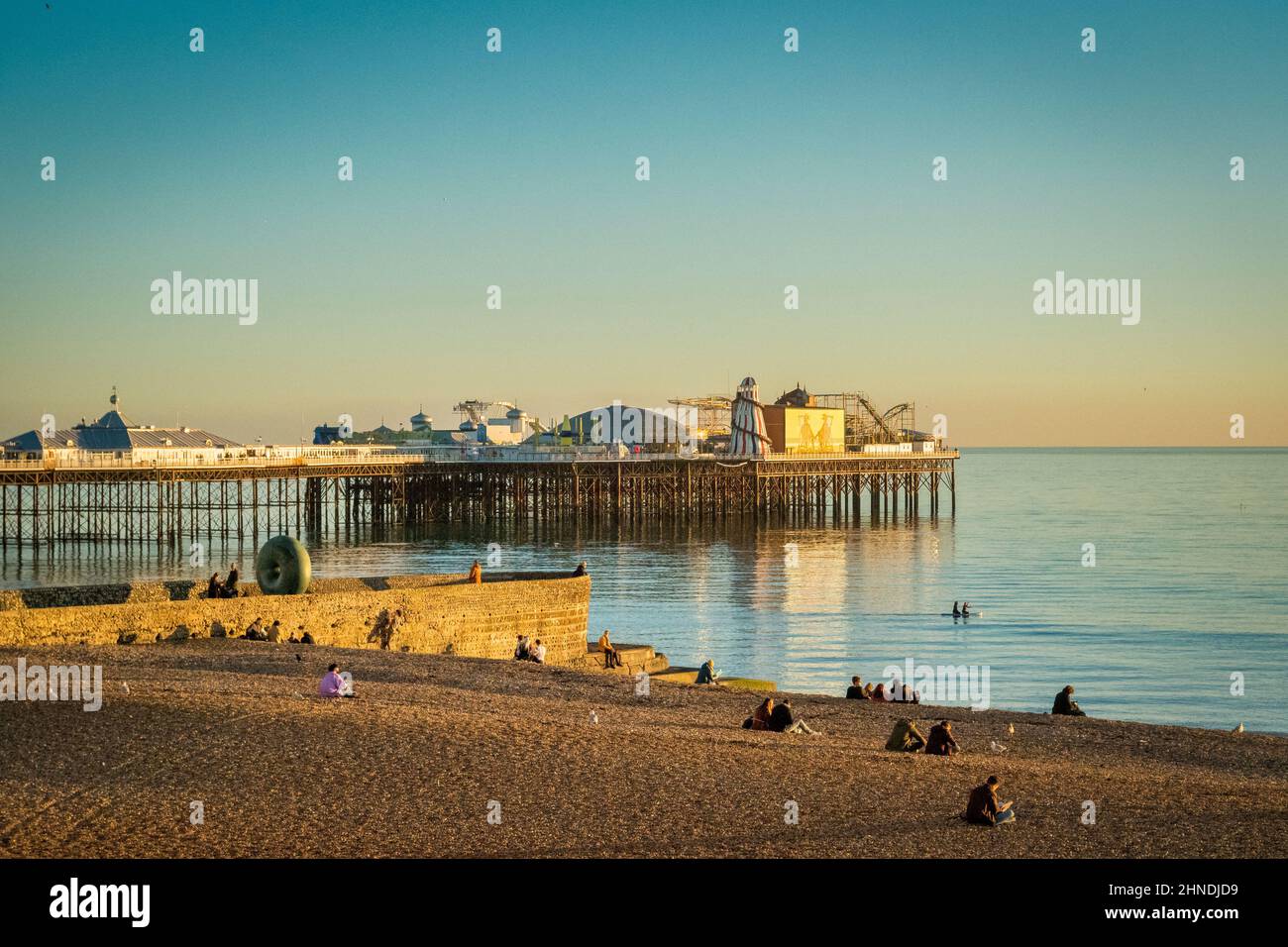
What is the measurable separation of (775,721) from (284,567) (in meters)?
10.2

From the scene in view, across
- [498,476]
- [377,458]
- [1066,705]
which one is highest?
[377,458]

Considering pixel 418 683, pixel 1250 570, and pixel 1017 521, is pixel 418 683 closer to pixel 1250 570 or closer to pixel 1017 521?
pixel 1250 570

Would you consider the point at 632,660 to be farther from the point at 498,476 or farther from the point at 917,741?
the point at 498,476

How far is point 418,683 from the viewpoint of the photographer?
1775 centimetres

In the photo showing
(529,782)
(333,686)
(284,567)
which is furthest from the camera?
(284,567)

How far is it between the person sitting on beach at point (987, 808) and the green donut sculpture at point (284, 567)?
14.1m

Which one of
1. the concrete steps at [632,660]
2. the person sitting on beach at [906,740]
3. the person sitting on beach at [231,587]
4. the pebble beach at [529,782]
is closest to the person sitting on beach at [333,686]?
the pebble beach at [529,782]

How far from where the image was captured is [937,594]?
4188cm

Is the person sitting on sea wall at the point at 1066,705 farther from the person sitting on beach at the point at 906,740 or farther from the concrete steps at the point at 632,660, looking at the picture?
the concrete steps at the point at 632,660

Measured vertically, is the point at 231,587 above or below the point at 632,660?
above
